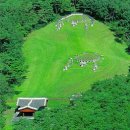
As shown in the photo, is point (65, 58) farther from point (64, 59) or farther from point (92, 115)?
point (92, 115)

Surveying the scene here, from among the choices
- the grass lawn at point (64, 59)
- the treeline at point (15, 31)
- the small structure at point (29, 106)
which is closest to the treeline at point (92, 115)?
the treeline at point (15, 31)

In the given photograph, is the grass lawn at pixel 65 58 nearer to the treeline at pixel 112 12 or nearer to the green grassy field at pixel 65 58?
the green grassy field at pixel 65 58

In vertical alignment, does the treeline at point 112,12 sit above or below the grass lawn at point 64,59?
above

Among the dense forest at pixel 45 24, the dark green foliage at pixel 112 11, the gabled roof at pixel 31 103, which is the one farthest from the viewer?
the dark green foliage at pixel 112 11

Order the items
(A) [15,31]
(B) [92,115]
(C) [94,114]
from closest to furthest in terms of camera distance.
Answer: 1. (B) [92,115]
2. (C) [94,114]
3. (A) [15,31]

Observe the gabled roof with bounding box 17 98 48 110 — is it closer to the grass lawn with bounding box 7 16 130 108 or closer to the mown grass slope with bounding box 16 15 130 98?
the grass lawn with bounding box 7 16 130 108

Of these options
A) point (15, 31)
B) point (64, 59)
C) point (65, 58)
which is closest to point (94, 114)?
point (64, 59)

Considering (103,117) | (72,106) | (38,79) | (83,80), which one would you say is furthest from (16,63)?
(103,117)
